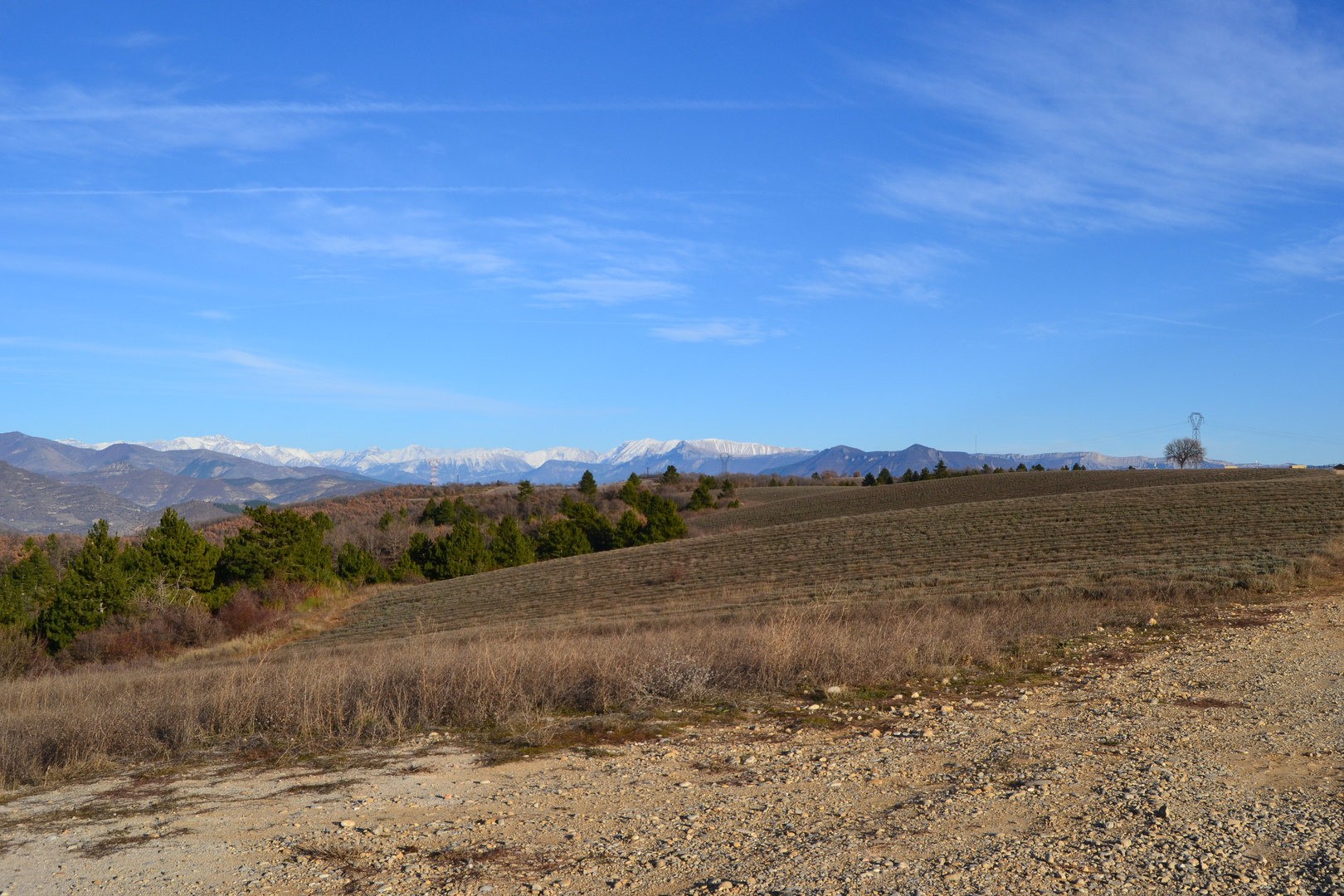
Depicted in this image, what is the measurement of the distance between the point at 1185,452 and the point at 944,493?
72595 millimetres

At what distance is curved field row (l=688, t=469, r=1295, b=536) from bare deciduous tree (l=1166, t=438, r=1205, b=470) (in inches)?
2179

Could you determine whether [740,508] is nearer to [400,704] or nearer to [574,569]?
[574,569]

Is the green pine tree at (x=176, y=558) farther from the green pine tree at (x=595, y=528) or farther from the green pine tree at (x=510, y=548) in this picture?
the green pine tree at (x=595, y=528)

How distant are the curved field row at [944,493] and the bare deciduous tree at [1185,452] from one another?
5534 cm

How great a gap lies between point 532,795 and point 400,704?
322 centimetres

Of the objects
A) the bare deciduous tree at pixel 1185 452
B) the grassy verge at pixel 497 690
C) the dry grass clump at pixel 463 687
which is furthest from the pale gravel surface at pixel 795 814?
the bare deciduous tree at pixel 1185 452

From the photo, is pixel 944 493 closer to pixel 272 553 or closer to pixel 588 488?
pixel 588 488

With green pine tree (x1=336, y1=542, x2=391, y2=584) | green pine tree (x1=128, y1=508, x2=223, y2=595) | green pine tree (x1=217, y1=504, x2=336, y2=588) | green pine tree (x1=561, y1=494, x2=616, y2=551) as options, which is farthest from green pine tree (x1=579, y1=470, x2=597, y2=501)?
green pine tree (x1=128, y1=508, x2=223, y2=595)

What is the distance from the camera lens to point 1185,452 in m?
128

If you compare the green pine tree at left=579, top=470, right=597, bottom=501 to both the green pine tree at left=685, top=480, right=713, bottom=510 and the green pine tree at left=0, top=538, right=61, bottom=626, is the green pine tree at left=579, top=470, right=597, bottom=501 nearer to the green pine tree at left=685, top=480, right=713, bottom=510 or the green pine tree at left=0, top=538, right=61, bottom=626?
the green pine tree at left=685, top=480, right=713, bottom=510

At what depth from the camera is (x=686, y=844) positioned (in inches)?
191

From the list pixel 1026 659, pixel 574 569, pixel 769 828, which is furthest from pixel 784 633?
pixel 574 569

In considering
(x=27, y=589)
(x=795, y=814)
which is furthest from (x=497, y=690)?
(x=27, y=589)

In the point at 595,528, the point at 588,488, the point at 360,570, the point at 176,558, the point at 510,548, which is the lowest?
the point at 360,570
